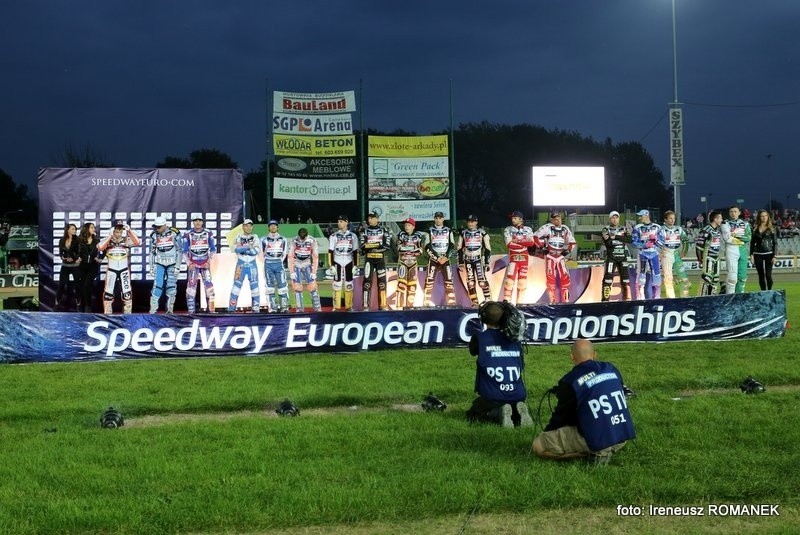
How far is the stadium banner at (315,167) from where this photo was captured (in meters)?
24.9

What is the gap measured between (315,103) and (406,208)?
4539mm

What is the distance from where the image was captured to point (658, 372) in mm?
11195

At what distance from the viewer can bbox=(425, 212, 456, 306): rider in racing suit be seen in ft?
59.4

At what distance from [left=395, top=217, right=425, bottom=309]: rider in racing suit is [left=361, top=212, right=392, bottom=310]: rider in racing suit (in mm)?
375

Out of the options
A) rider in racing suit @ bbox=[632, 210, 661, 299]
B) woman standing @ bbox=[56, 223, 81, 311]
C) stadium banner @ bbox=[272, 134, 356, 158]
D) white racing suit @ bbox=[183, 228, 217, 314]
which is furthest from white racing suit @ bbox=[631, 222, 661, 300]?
woman standing @ bbox=[56, 223, 81, 311]

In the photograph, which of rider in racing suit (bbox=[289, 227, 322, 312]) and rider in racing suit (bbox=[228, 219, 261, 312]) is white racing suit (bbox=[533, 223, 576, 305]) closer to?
rider in racing suit (bbox=[289, 227, 322, 312])

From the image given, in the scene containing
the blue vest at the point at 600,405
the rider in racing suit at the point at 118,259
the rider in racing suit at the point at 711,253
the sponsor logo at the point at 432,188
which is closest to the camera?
the blue vest at the point at 600,405

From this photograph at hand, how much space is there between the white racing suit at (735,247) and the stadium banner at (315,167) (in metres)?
11.9

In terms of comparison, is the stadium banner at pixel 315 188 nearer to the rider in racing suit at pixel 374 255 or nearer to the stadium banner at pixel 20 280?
the rider in racing suit at pixel 374 255

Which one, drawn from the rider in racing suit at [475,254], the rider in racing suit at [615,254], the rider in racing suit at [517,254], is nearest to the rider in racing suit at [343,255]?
the rider in racing suit at [475,254]

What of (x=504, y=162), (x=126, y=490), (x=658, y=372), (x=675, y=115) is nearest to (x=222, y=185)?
(x=658, y=372)

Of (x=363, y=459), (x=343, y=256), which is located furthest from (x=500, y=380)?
(x=343, y=256)

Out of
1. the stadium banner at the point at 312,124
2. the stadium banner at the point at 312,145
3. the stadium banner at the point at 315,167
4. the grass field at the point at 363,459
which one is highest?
the stadium banner at the point at 312,124

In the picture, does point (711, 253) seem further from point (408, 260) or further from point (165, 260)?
point (165, 260)
